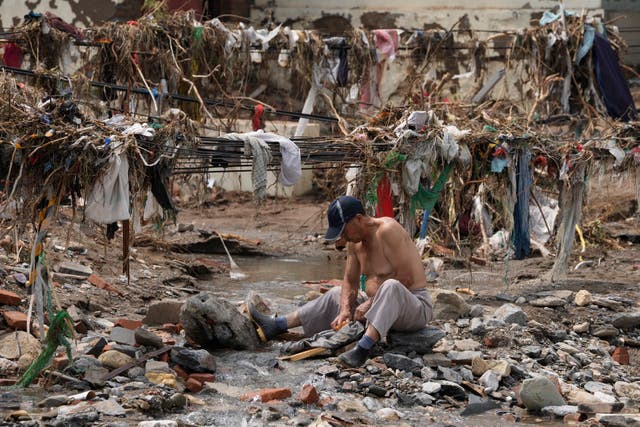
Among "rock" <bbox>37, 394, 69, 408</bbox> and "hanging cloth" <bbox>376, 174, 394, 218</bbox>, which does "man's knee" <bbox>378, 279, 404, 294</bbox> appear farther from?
"rock" <bbox>37, 394, 69, 408</bbox>

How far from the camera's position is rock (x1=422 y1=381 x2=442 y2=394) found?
711cm

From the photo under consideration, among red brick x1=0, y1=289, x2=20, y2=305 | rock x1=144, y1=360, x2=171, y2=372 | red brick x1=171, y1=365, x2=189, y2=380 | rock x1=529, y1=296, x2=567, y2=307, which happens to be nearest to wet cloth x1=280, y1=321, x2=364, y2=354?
red brick x1=171, y1=365, x2=189, y2=380

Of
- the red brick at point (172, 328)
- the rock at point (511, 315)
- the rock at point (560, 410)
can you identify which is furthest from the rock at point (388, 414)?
the rock at point (511, 315)

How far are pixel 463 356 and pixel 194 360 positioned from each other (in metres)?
1.97

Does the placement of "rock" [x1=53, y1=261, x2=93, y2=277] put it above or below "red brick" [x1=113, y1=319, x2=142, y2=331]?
above

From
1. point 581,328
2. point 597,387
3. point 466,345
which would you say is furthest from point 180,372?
point 581,328

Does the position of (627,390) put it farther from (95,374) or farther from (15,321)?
(15,321)

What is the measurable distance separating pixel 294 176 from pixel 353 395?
2017 mm

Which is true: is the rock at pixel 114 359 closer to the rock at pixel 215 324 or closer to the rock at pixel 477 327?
the rock at pixel 215 324

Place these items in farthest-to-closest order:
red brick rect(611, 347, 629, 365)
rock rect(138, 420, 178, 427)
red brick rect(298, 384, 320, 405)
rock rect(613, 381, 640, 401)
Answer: red brick rect(611, 347, 629, 365), rock rect(613, 381, 640, 401), red brick rect(298, 384, 320, 405), rock rect(138, 420, 178, 427)

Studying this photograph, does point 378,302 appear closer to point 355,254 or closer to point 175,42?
point 355,254

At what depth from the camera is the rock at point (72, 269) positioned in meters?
9.98

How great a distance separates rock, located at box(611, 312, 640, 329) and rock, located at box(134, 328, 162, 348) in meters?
4.26

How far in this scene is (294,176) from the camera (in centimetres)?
830
